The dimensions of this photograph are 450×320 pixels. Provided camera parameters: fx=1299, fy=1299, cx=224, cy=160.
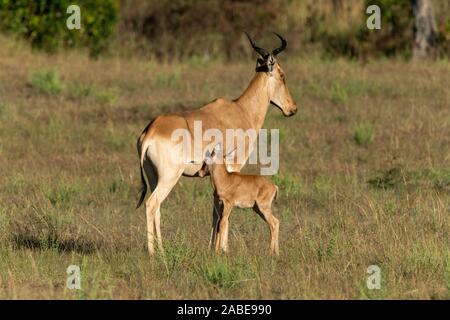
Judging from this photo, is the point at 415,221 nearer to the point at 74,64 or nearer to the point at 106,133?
the point at 106,133

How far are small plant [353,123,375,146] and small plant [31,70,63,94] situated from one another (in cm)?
462

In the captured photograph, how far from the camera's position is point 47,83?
1816cm

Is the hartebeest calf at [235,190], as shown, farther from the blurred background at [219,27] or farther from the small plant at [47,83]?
the blurred background at [219,27]

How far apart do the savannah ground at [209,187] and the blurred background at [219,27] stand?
76cm

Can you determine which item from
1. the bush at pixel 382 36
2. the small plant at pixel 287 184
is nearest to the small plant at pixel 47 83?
the small plant at pixel 287 184

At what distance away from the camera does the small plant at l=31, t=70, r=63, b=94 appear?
18.1m

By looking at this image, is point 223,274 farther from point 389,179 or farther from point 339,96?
point 339,96

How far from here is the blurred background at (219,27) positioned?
21.6 metres

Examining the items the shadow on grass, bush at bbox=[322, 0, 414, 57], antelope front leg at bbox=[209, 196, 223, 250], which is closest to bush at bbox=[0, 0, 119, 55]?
bush at bbox=[322, 0, 414, 57]

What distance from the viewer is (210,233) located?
10992 millimetres

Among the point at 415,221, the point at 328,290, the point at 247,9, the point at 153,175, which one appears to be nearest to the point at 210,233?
the point at 153,175

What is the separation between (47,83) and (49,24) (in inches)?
139

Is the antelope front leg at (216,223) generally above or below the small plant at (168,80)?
below
